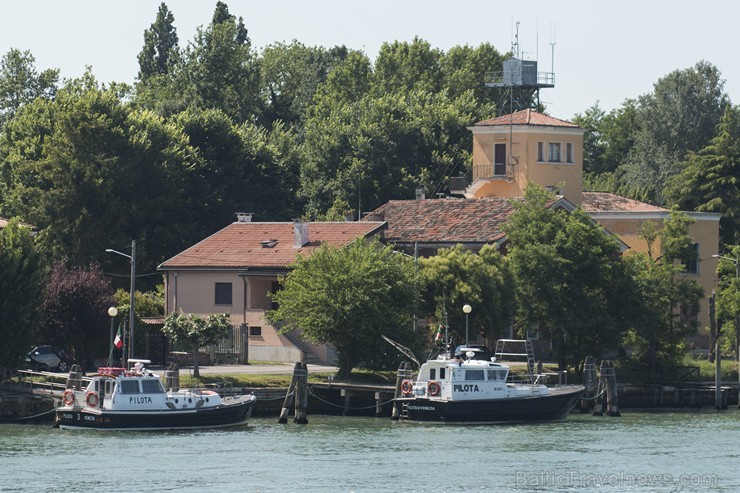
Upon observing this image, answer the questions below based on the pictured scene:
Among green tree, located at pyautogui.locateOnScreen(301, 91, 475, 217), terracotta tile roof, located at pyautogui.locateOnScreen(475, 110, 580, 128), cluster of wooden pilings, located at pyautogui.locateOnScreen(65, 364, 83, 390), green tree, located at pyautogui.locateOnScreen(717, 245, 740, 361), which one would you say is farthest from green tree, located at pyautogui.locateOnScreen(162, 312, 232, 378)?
green tree, located at pyautogui.locateOnScreen(301, 91, 475, 217)

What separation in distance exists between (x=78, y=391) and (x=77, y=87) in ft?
176

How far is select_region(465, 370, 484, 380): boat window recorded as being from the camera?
71.6 metres

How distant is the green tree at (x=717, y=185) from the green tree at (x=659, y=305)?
21634mm

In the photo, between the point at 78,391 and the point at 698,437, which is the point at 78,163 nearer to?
the point at 78,391

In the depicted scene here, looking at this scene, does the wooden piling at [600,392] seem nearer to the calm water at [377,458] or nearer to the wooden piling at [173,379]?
the calm water at [377,458]

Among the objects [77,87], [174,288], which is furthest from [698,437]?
[77,87]

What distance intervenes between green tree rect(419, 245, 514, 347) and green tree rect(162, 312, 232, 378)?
10172 millimetres

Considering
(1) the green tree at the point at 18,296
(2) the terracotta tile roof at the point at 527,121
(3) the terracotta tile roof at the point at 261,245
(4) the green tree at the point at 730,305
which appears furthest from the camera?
(2) the terracotta tile roof at the point at 527,121

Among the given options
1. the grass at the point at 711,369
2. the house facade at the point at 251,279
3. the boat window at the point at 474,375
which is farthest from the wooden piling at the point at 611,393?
the house facade at the point at 251,279

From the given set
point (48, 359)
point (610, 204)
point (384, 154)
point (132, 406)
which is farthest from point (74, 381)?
point (384, 154)

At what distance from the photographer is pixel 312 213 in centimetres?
11694

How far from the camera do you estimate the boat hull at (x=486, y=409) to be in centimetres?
7125

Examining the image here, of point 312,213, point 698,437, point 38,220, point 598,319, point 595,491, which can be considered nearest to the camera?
point 595,491

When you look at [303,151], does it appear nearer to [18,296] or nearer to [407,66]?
[407,66]
